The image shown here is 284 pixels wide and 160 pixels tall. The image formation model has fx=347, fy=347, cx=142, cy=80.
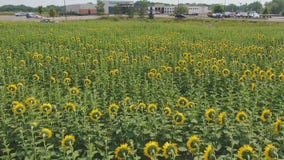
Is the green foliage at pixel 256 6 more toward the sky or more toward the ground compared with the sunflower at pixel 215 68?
more toward the sky

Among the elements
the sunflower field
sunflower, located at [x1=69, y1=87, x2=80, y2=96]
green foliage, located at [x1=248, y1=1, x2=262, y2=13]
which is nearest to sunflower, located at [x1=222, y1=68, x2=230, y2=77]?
the sunflower field

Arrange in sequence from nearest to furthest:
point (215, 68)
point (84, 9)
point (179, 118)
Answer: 1. point (179, 118)
2. point (215, 68)
3. point (84, 9)

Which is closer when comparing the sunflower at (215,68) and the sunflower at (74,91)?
the sunflower at (74,91)

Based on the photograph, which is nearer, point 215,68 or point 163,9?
point 215,68

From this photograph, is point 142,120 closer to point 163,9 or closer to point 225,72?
point 225,72

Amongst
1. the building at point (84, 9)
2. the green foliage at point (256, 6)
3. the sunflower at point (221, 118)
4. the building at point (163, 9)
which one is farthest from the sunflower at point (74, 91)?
the green foliage at point (256, 6)

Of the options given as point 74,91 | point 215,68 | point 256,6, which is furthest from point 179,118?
→ point 256,6

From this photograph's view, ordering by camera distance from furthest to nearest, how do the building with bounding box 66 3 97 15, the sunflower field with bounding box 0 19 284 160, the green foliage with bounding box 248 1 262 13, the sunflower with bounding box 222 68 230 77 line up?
the green foliage with bounding box 248 1 262 13 < the building with bounding box 66 3 97 15 < the sunflower with bounding box 222 68 230 77 < the sunflower field with bounding box 0 19 284 160

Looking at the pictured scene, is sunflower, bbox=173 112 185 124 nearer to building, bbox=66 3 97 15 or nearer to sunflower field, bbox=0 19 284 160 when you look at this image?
sunflower field, bbox=0 19 284 160

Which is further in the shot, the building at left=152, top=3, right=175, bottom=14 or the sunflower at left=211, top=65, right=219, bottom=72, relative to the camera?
the building at left=152, top=3, right=175, bottom=14

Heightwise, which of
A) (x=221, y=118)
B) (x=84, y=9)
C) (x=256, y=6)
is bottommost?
(x=221, y=118)

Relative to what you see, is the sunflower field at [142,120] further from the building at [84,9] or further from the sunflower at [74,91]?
the building at [84,9]

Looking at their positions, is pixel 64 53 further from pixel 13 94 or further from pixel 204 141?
pixel 204 141

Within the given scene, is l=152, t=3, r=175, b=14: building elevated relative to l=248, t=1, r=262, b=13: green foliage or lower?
lower
